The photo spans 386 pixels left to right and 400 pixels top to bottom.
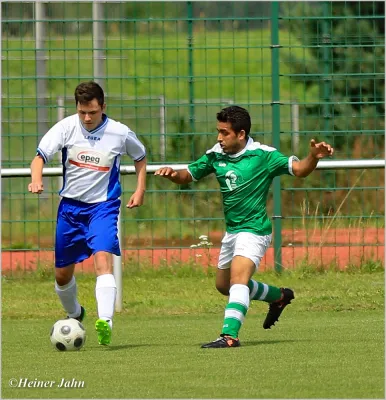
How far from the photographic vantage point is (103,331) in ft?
25.4

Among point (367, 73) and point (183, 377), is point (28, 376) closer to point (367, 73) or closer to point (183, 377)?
point (183, 377)

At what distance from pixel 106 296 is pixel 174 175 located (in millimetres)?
948

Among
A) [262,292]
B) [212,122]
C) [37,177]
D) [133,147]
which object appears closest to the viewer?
[37,177]

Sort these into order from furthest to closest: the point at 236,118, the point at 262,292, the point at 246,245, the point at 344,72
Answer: the point at 344,72
the point at 262,292
the point at 236,118
the point at 246,245

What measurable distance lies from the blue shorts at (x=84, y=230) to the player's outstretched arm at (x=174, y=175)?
38 centimetres

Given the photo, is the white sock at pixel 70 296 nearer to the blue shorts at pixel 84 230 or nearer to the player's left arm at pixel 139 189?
the blue shorts at pixel 84 230

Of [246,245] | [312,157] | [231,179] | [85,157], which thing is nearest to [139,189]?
[85,157]

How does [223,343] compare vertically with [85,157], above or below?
below

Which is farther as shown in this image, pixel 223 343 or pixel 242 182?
pixel 242 182

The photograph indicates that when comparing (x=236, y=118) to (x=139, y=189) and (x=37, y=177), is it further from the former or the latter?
(x=37, y=177)

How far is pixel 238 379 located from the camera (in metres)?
6.19

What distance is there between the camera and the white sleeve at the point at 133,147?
8.42 m

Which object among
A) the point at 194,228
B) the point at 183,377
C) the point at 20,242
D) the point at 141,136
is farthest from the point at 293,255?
the point at 183,377

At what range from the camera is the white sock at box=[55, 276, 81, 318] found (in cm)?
858
